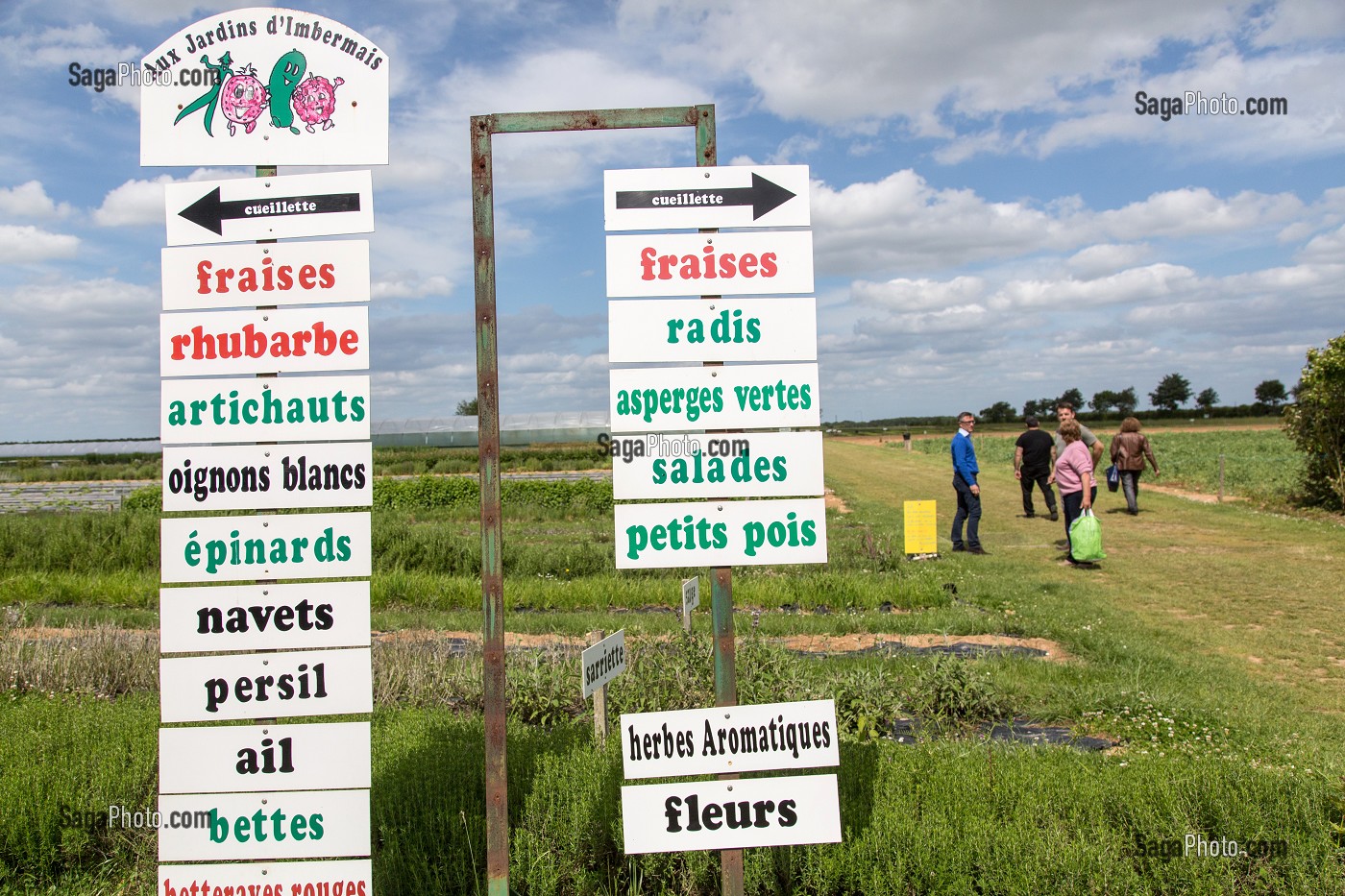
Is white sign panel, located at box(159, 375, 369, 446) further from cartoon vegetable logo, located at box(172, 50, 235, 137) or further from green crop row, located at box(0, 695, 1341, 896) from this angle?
green crop row, located at box(0, 695, 1341, 896)

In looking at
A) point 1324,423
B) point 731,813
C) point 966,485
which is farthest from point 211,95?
point 1324,423

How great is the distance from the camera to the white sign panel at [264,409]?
357 centimetres

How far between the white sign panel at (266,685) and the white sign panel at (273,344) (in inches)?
42.6

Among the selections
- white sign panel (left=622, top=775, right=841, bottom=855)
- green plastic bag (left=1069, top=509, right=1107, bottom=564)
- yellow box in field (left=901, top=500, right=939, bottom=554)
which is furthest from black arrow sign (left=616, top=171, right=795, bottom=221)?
yellow box in field (left=901, top=500, right=939, bottom=554)

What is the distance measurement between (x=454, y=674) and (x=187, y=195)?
409 cm

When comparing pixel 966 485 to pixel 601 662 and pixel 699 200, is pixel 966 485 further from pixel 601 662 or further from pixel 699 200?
pixel 699 200

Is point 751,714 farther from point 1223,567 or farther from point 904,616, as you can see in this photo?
point 1223,567

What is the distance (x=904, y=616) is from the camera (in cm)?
965

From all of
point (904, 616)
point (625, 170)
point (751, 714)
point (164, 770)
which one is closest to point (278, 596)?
point (164, 770)

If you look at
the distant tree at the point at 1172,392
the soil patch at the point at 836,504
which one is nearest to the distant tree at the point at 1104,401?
the distant tree at the point at 1172,392

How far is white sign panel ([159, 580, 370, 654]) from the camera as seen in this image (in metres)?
3.56

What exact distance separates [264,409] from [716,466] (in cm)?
171

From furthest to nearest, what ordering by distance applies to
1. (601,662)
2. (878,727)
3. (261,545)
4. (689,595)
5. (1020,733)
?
(689,595) < (1020,733) < (878,727) < (601,662) < (261,545)

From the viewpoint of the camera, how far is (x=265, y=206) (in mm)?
3641
